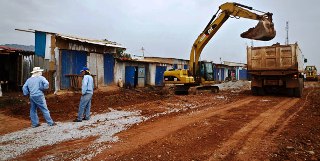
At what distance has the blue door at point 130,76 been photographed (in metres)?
22.2

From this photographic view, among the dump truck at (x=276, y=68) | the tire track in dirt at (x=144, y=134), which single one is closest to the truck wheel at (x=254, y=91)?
the dump truck at (x=276, y=68)

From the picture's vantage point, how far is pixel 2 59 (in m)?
17.0

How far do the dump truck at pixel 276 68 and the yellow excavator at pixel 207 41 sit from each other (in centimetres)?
101

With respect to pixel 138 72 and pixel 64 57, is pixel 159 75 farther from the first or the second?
pixel 64 57

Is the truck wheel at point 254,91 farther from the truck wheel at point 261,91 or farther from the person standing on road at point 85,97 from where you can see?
the person standing on road at point 85,97

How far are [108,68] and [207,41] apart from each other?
7.41m

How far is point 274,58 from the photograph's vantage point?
14.2 meters

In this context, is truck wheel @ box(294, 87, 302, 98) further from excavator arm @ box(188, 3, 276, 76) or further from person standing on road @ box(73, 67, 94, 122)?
person standing on road @ box(73, 67, 94, 122)

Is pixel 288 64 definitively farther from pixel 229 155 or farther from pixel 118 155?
pixel 118 155

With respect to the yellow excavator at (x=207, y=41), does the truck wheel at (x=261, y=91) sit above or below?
below

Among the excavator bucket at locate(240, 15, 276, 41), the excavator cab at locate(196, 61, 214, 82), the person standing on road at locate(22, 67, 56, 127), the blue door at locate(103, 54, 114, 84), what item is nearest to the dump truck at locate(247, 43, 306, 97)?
the excavator bucket at locate(240, 15, 276, 41)

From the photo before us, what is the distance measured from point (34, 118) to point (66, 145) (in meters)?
2.35

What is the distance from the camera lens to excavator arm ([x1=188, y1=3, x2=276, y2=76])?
13.6 m

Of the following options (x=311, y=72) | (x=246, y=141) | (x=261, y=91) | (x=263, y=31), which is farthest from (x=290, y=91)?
(x=311, y=72)
